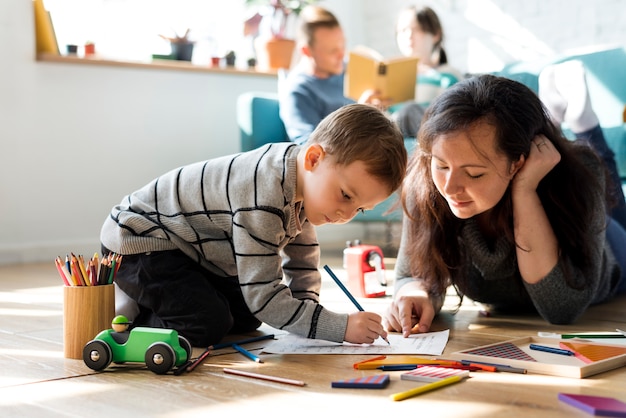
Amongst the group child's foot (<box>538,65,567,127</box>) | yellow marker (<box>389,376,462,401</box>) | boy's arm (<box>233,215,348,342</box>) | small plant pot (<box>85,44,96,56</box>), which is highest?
small plant pot (<box>85,44,96,56</box>)

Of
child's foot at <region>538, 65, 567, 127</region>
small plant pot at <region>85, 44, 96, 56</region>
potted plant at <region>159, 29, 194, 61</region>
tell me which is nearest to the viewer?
child's foot at <region>538, 65, 567, 127</region>

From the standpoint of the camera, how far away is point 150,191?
174cm

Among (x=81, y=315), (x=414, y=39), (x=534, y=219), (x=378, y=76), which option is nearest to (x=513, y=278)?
(x=534, y=219)

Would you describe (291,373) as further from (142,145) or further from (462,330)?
(142,145)

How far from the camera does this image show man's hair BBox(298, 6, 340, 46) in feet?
11.2

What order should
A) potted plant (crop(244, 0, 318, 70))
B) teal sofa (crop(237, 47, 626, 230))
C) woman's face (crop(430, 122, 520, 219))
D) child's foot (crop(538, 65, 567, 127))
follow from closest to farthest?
woman's face (crop(430, 122, 520, 219)) < child's foot (crop(538, 65, 567, 127)) < teal sofa (crop(237, 47, 626, 230)) < potted plant (crop(244, 0, 318, 70))

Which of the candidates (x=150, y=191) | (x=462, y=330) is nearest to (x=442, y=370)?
(x=462, y=330)

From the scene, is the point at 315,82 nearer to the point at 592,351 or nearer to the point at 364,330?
the point at 364,330

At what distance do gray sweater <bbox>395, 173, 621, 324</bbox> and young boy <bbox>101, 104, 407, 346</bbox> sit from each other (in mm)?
348

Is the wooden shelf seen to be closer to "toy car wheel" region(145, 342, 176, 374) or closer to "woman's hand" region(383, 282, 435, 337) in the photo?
"woman's hand" region(383, 282, 435, 337)

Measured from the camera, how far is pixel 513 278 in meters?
1.89

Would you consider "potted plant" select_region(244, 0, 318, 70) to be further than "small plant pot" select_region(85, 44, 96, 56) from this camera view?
Yes

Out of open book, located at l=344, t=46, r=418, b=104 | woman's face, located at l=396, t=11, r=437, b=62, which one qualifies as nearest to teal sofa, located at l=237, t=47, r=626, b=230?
open book, located at l=344, t=46, r=418, b=104

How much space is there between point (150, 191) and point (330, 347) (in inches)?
20.0
